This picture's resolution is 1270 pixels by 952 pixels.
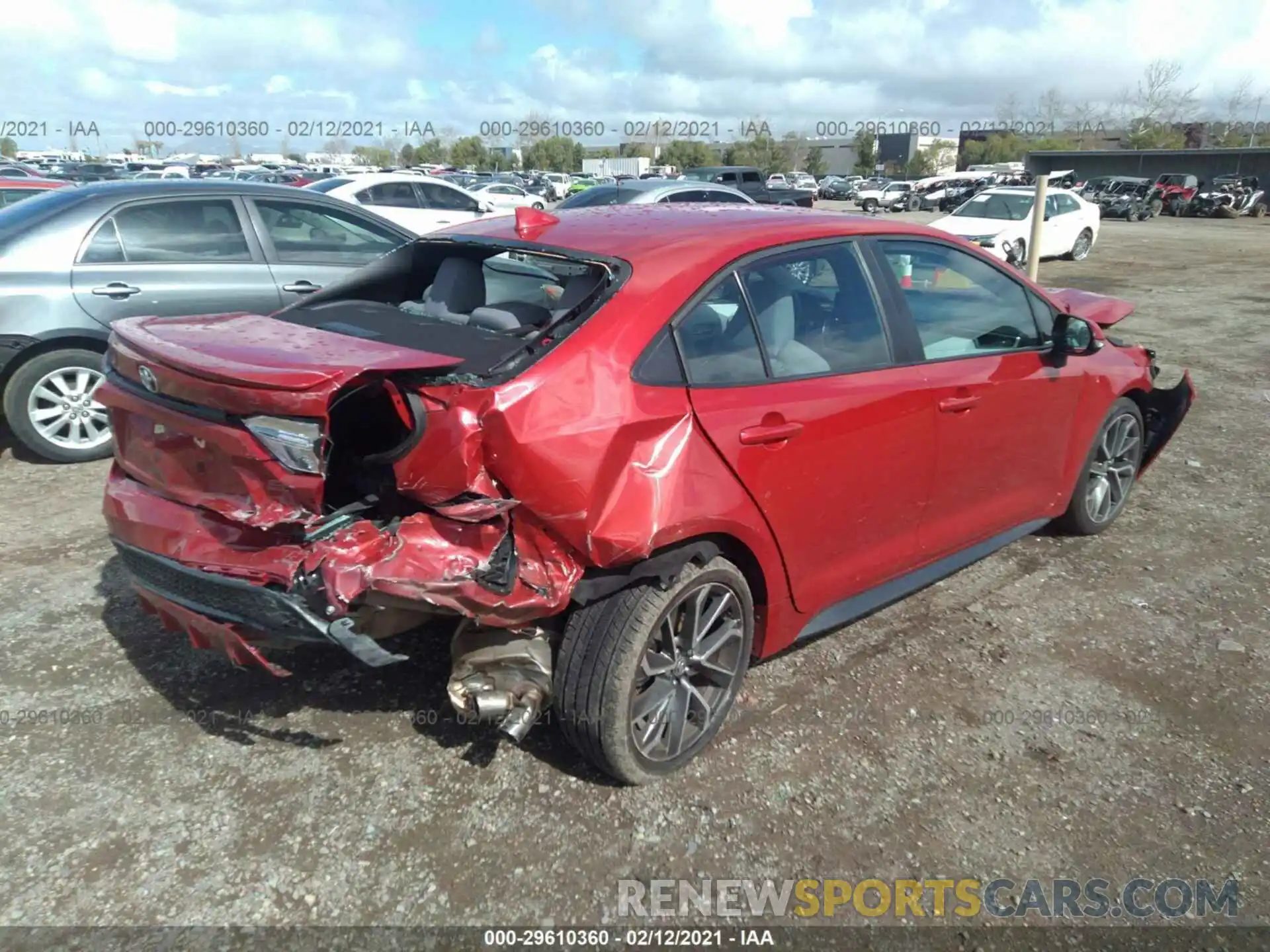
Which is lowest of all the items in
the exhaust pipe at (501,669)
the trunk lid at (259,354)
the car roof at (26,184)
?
the exhaust pipe at (501,669)

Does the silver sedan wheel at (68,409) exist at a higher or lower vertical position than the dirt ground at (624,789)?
higher

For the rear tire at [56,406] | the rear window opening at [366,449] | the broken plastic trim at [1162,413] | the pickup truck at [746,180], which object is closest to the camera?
the rear window opening at [366,449]

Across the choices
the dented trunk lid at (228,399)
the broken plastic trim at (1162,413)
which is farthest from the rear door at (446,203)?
the dented trunk lid at (228,399)

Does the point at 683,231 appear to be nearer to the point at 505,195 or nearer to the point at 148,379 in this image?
the point at 148,379

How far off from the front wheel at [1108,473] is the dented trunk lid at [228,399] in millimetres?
3388

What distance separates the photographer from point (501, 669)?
8.78ft

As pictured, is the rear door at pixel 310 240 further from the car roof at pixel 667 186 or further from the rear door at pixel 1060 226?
the rear door at pixel 1060 226

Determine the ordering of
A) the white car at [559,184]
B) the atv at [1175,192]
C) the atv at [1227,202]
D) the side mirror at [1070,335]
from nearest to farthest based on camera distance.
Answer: the side mirror at [1070,335] < the atv at [1227,202] < the atv at [1175,192] < the white car at [559,184]

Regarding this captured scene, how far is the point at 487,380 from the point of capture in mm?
2424

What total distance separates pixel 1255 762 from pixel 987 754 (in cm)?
87

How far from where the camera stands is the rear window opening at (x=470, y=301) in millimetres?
2719

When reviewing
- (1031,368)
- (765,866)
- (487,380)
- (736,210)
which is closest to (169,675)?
(487,380)

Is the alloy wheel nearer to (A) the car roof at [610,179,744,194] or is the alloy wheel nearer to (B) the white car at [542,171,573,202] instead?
(A) the car roof at [610,179,744,194]

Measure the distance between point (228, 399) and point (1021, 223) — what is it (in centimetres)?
1645
